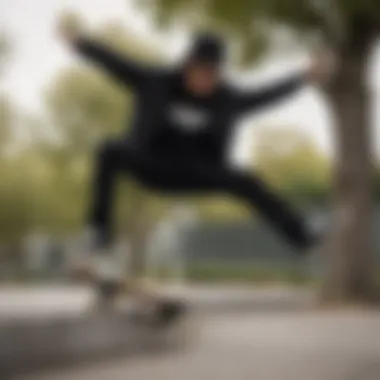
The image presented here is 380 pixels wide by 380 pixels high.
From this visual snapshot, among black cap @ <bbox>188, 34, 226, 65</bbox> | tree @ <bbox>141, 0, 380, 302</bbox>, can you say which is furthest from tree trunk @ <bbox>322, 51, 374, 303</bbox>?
black cap @ <bbox>188, 34, 226, 65</bbox>

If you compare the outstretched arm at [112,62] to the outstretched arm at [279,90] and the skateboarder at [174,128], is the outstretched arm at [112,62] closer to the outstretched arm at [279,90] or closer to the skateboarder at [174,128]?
the skateboarder at [174,128]

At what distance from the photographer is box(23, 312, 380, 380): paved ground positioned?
68cm

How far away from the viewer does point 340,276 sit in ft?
2.29

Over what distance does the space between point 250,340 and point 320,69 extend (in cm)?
29

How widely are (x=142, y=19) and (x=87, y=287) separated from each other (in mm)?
293

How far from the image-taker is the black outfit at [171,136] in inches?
27.8

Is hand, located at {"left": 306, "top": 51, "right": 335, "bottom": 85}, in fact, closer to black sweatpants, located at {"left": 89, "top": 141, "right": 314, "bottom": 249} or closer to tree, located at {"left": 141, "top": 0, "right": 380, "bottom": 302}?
tree, located at {"left": 141, "top": 0, "right": 380, "bottom": 302}

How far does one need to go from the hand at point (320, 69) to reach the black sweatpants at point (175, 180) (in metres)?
0.12

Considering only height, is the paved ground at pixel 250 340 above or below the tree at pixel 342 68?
below

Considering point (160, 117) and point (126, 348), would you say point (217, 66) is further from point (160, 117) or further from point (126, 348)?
point (126, 348)

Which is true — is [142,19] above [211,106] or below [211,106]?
above

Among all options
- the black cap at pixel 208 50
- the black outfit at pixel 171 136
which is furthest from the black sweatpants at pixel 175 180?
the black cap at pixel 208 50

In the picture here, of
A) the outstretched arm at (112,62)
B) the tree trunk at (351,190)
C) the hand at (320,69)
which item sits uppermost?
the outstretched arm at (112,62)

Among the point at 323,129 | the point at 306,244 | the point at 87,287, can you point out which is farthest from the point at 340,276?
the point at 87,287
